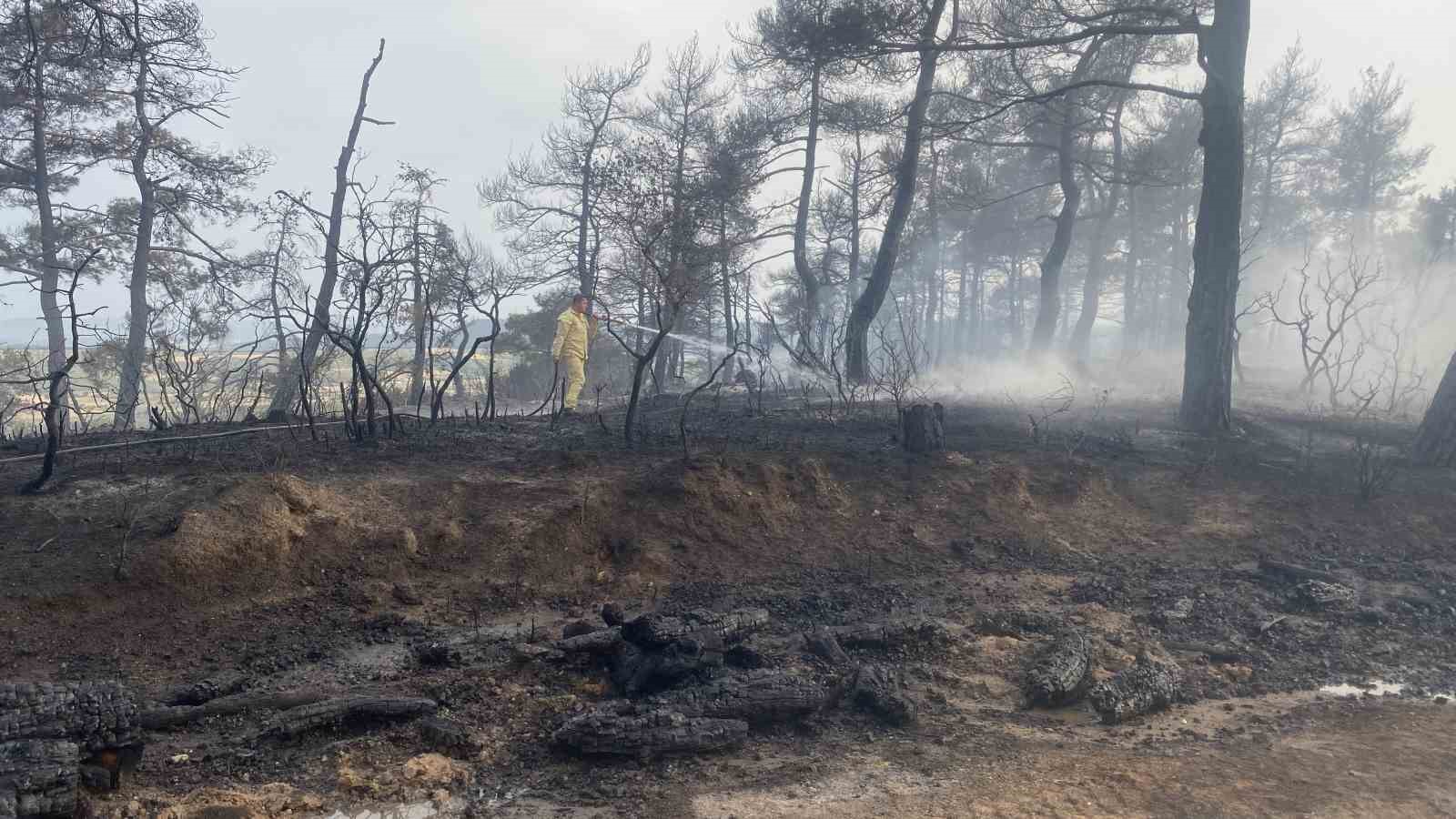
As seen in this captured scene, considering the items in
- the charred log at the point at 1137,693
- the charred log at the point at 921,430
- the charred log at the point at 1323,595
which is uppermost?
the charred log at the point at 921,430

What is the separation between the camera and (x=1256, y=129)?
30531 millimetres

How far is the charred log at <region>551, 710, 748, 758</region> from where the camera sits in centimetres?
404

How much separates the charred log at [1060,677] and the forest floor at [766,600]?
3.5 inches

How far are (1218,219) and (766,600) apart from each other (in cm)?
803

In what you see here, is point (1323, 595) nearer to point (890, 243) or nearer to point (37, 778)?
point (37, 778)

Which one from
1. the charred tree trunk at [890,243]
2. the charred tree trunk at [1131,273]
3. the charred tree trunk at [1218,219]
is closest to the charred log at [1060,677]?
the charred tree trunk at [1218,219]

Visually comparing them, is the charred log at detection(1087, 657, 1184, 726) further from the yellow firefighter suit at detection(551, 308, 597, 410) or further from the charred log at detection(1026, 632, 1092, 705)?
the yellow firefighter suit at detection(551, 308, 597, 410)

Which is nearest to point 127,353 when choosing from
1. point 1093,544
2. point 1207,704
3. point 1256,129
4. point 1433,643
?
point 1093,544

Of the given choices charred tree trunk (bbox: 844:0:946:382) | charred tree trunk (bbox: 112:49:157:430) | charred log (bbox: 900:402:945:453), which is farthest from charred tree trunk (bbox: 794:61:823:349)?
charred tree trunk (bbox: 112:49:157:430)

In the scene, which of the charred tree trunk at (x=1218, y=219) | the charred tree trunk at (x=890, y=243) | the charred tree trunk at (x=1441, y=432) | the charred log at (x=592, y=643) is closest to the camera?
the charred log at (x=592, y=643)

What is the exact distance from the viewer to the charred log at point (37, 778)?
124 inches

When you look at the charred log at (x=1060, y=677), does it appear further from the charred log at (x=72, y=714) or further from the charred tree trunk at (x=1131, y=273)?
the charred tree trunk at (x=1131, y=273)

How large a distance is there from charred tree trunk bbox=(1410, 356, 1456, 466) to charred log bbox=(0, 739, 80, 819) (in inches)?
452

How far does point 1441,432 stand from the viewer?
31.0ft
